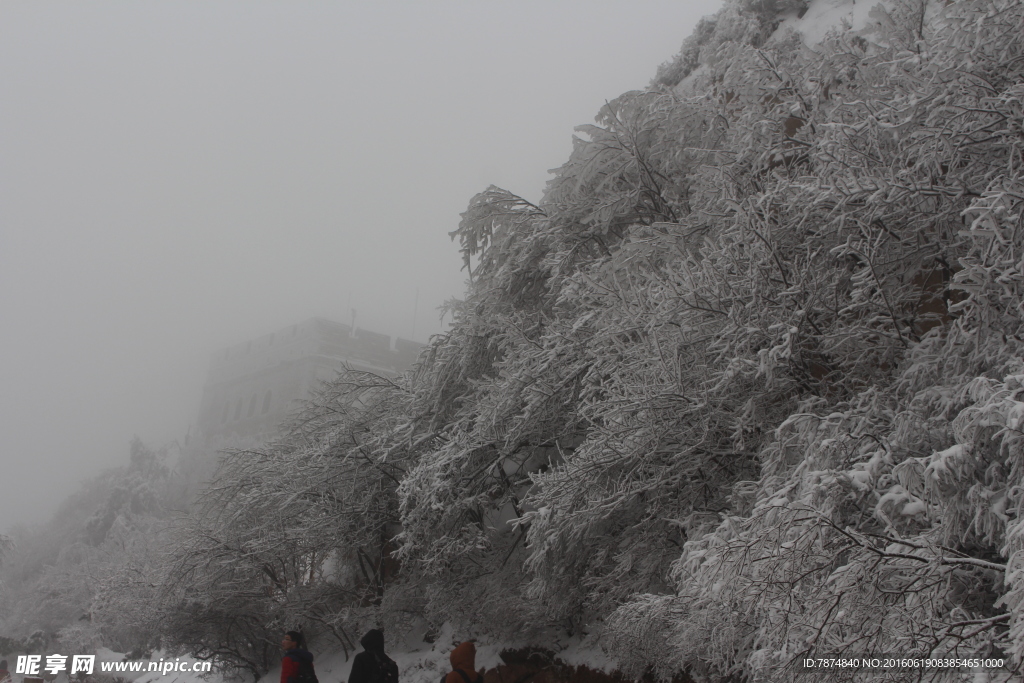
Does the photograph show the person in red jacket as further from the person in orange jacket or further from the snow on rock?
the snow on rock

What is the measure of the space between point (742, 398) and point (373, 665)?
13.1 ft

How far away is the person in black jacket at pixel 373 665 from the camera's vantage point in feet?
18.8

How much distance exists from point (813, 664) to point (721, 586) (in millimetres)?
807

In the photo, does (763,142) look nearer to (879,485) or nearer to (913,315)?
(913,315)

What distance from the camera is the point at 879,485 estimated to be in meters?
4.86

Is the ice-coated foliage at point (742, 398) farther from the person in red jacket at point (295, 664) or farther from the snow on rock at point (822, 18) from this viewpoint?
the snow on rock at point (822, 18)

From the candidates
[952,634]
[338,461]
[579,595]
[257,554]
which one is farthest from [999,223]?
[257,554]

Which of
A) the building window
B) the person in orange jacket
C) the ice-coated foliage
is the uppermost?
the building window

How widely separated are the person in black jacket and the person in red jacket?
0.84 metres

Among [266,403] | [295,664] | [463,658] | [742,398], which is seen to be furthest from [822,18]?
[266,403]

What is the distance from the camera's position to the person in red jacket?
6.41 m

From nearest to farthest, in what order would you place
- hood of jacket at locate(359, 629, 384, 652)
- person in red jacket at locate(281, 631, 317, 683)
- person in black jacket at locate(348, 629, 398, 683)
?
person in black jacket at locate(348, 629, 398, 683), hood of jacket at locate(359, 629, 384, 652), person in red jacket at locate(281, 631, 317, 683)

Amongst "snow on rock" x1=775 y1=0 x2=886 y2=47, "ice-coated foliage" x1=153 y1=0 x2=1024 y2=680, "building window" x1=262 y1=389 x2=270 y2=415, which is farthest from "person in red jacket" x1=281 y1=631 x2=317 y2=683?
"building window" x1=262 y1=389 x2=270 y2=415

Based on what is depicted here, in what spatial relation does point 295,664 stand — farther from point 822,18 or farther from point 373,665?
point 822,18
